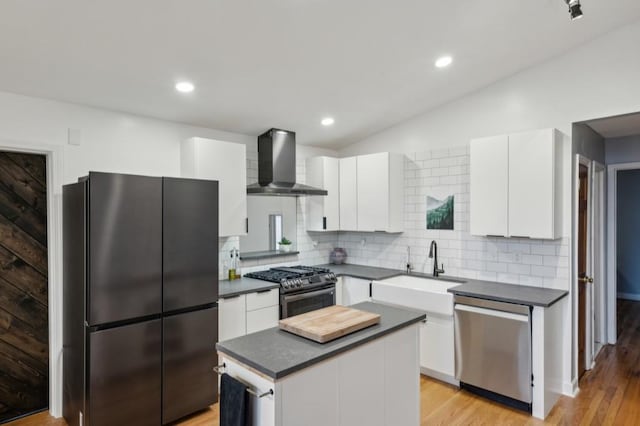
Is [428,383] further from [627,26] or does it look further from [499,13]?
[627,26]

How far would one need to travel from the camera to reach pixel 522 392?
301cm

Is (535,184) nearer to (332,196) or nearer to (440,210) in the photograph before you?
(440,210)

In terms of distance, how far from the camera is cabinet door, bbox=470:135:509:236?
3406mm

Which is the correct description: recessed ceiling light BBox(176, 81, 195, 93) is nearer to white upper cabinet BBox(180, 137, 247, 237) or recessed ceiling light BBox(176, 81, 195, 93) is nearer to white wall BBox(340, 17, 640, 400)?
white upper cabinet BBox(180, 137, 247, 237)

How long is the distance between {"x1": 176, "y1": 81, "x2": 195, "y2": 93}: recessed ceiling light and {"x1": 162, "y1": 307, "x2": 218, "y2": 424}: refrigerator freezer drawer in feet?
6.03

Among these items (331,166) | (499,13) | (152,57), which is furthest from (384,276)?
(152,57)

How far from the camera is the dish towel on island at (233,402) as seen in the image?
65.3 inches

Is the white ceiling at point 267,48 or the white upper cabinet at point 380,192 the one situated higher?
the white ceiling at point 267,48

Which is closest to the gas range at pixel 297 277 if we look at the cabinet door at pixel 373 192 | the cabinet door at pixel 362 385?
the cabinet door at pixel 373 192

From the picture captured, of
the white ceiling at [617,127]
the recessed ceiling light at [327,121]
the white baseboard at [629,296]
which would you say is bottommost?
the white baseboard at [629,296]

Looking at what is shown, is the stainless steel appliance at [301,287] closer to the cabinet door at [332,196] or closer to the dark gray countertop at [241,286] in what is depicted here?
the dark gray countertop at [241,286]

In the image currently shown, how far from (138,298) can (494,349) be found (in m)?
2.90

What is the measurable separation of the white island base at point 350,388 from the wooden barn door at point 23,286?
7.29 feet

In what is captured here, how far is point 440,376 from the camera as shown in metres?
3.60
